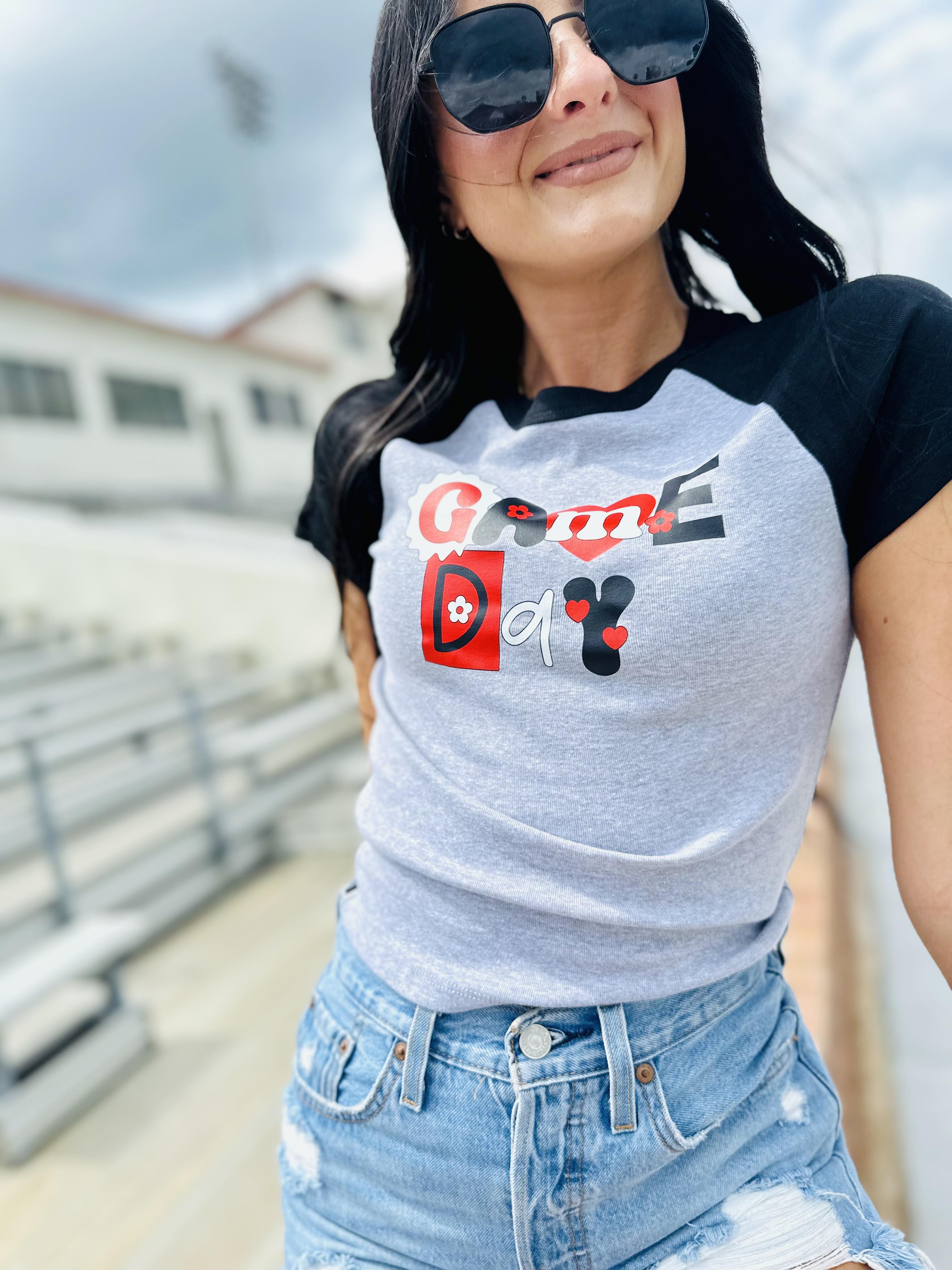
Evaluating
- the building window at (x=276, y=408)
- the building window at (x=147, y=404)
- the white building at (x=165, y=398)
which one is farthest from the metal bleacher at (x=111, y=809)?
the building window at (x=276, y=408)

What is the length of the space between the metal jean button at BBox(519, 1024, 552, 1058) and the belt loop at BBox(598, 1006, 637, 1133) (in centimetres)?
5

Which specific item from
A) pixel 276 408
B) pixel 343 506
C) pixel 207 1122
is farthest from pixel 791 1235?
pixel 276 408

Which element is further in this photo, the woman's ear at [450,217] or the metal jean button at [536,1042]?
the woman's ear at [450,217]

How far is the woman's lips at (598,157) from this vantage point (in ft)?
3.25

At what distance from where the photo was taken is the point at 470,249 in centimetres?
128

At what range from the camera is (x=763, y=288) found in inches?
42.9

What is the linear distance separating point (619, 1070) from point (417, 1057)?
7.5 inches

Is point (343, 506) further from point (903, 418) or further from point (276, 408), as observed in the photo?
point (276, 408)

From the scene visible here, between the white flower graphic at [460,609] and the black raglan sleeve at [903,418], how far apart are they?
0.36 metres

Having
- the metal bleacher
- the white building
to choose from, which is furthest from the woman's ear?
the white building

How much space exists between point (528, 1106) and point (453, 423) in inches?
29.8

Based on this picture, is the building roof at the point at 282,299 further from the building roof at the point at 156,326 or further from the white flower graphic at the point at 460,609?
the white flower graphic at the point at 460,609

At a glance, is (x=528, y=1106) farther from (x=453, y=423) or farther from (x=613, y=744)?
(x=453, y=423)

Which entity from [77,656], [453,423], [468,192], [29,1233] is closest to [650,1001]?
[453,423]
